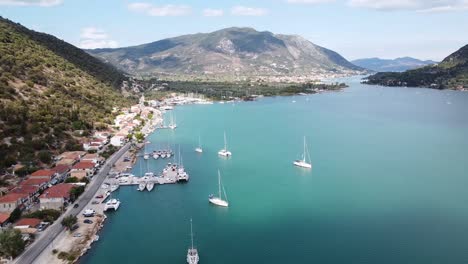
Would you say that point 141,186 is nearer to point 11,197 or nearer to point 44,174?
point 44,174

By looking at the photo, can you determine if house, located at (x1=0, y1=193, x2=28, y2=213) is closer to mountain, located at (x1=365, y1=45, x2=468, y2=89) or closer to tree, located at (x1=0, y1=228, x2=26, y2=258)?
tree, located at (x1=0, y1=228, x2=26, y2=258)

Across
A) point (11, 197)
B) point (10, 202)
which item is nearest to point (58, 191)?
point (11, 197)

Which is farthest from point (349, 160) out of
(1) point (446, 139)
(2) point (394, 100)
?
(2) point (394, 100)

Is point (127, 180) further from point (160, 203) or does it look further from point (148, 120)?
point (148, 120)

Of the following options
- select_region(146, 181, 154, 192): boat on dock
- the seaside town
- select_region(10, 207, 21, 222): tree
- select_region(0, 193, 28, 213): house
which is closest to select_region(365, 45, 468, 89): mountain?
the seaside town

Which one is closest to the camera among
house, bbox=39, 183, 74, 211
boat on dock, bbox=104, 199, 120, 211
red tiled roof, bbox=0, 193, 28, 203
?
red tiled roof, bbox=0, 193, 28, 203

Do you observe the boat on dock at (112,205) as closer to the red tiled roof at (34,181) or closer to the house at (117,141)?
the red tiled roof at (34,181)
